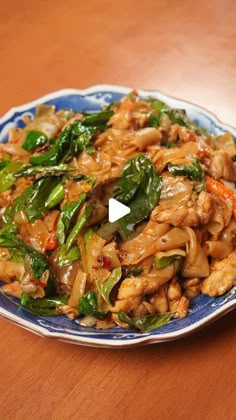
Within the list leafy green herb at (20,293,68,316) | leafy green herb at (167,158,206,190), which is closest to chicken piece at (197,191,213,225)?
leafy green herb at (167,158,206,190)

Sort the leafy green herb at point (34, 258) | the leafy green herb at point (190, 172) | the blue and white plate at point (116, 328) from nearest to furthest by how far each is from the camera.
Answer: the blue and white plate at point (116, 328) → the leafy green herb at point (34, 258) → the leafy green herb at point (190, 172)

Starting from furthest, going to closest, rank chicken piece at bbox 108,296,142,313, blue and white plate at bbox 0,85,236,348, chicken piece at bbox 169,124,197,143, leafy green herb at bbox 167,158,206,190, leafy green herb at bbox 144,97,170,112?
leafy green herb at bbox 144,97,170,112 → chicken piece at bbox 169,124,197,143 → leafy green herb at bbox 167,158,206,190 → chicken piece at bbox 108,296,142,313 → blue and white plate at bbox 0,85,236,348

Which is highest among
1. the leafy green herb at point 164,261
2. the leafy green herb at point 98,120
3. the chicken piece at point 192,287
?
the leafy green herb at point 98,120

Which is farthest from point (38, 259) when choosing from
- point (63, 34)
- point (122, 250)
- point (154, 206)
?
point (63, 34)

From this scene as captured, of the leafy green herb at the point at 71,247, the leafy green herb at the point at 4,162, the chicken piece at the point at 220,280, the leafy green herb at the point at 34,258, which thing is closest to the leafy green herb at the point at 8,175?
the leafy green herb at the point at 4,162

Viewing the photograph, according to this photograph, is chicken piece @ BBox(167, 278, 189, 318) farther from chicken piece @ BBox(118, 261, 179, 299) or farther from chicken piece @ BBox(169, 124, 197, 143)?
chicken piece @ BBox(169, 124, 197, 143)

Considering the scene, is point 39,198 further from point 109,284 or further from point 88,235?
point 109,284

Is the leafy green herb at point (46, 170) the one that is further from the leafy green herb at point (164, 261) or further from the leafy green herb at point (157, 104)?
the leafy green herb at point (157, 104)
